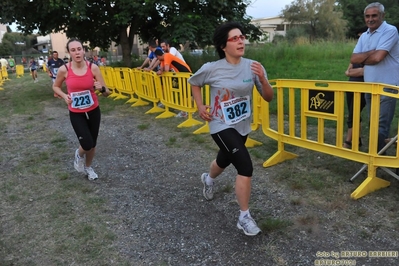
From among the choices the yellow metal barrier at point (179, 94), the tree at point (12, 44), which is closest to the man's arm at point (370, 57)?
the yellow metal barrier at point (179, 94)

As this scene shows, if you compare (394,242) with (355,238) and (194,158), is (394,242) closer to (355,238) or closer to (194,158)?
(355,238)

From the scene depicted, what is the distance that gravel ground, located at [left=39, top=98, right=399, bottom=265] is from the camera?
3.18 meters

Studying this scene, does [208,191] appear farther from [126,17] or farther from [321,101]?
[126,17]

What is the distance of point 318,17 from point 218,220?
5802 centimetres

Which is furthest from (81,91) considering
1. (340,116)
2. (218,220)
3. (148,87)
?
(148,87)

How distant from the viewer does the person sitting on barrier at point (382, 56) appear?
14.0ft

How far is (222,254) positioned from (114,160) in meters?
3.39

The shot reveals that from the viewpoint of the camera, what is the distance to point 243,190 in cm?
332

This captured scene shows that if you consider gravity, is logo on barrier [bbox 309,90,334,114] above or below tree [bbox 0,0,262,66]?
below

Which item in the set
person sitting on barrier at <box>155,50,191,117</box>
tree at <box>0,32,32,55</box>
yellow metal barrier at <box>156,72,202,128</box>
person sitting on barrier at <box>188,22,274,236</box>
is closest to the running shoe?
person sitting on barrier at <box>188,22,274,236</box>

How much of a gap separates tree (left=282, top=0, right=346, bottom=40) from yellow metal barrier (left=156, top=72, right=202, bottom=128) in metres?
46.7

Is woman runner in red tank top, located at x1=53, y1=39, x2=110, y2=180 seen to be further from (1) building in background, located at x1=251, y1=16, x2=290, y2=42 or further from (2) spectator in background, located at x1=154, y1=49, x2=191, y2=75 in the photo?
(1) building in background, located at x1=251, y1=16, x2=290, y2=42

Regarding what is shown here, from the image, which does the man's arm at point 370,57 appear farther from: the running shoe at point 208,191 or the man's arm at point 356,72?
the running shoe at point 208,191

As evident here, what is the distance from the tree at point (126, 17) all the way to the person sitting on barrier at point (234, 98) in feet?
32.7
